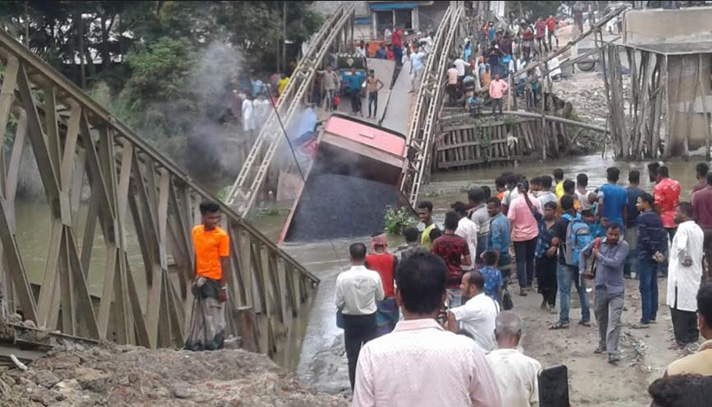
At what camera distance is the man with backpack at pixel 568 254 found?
32.9ft

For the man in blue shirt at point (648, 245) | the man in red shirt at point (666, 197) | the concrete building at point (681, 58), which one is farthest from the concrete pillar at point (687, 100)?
the man in blue shirt at point (648, 245)

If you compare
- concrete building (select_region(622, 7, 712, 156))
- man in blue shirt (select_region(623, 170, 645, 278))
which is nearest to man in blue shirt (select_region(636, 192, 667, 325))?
man in blue shirt (select_region(623, 170, 645, 278))

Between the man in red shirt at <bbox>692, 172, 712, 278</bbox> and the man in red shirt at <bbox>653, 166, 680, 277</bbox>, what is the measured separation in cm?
63

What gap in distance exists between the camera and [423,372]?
11.3 ft

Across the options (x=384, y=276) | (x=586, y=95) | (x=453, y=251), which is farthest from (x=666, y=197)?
(x=586, y=95)

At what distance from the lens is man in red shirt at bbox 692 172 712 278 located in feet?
34.8

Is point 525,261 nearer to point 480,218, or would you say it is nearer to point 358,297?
point 480,218

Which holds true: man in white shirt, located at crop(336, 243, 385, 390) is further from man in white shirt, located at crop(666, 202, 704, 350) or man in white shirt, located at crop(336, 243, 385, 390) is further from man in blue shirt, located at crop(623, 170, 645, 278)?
man in blue shirt, located at crop(623, 170, 645, 278)

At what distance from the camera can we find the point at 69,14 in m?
27.5

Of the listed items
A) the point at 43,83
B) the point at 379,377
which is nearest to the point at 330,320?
the point at 43,83

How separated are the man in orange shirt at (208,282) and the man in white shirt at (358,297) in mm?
1067

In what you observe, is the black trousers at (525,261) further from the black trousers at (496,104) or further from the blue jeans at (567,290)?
the black trousers at (496,104)

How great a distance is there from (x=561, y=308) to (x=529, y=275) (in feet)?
5.89

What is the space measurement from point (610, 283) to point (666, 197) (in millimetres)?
2971
